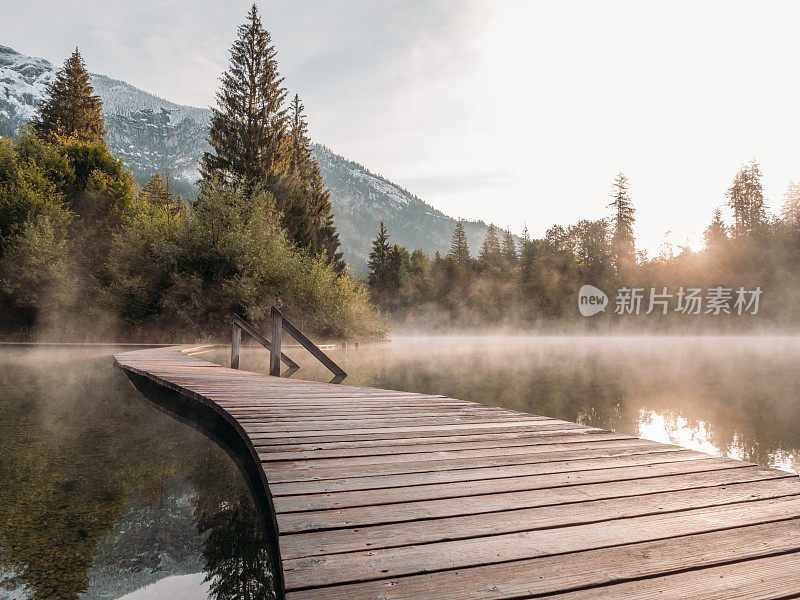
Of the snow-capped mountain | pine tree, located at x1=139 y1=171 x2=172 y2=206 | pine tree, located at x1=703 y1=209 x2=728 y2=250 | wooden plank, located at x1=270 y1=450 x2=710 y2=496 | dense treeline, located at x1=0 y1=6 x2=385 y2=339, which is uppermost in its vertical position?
the snow-capped mountain

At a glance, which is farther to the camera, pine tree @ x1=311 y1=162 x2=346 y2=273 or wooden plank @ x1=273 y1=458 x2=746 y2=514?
pine tree @ x1=311 y1=162 x2=346 y2=273

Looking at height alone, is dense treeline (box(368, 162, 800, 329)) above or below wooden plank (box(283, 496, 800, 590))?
above

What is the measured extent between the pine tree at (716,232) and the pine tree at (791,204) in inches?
179

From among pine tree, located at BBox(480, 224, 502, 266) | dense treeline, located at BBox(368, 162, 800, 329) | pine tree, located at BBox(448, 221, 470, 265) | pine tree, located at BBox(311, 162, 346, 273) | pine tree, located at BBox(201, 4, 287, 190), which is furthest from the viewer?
pine tree, located at BBox(480, 224, 502, 266)

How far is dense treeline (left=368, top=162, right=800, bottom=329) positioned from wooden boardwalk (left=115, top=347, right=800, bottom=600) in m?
37.1

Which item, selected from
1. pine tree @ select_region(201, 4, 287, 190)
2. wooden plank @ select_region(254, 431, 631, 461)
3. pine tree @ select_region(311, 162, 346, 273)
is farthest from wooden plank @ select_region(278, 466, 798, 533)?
pine tree @ select_region(311, 162, 346, 273)

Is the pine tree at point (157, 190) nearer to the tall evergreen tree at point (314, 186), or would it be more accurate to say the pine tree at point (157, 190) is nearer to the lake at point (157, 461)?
the tall evergreen tree at point (314, 186)

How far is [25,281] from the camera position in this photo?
16.6 m

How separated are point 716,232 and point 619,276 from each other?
8.59m

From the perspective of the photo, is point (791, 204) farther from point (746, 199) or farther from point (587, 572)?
point (587, 572)

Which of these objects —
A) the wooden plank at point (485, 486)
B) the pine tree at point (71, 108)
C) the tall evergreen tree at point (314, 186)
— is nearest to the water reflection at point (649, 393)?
the wooden plank at point (485, 486)

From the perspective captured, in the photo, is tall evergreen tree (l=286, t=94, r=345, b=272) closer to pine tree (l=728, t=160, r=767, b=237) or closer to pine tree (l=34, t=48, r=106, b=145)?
pine tree (l=34, t=48, r=106, b=145)

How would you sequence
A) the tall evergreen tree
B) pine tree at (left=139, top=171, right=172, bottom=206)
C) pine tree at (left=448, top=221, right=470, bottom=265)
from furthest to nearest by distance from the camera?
1. pine tree at (left=448, top=221, right=470, bottom=265)
2. pine tree at (left=139, top=171, right=172, bottom=206)
3. the tall evergreen tree

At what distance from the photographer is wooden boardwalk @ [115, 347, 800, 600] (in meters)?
1.14
